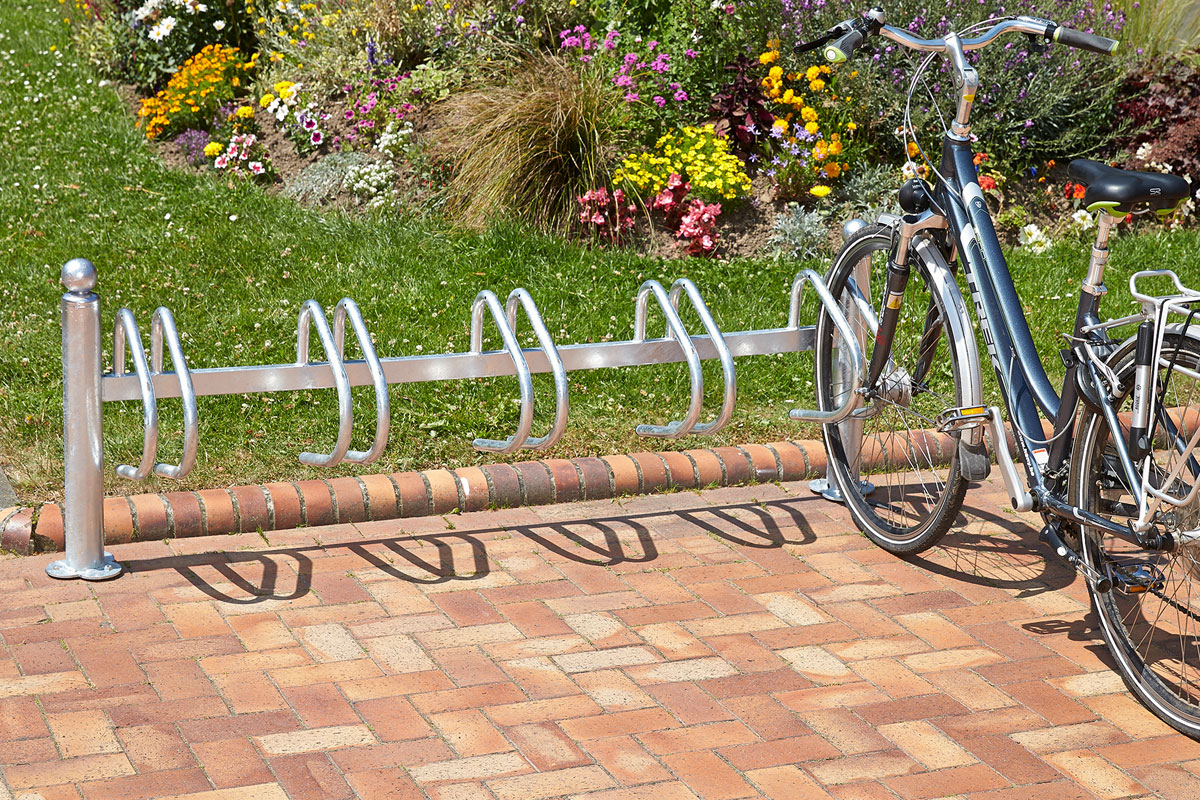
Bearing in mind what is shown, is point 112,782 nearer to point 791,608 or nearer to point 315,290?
point 791,608

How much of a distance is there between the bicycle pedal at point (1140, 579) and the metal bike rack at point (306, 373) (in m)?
1.01

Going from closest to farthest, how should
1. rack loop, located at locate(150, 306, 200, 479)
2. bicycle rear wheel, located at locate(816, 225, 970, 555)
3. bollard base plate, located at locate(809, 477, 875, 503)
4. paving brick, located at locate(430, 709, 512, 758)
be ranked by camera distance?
1. paving brick, located at locate(430, 709, 512, 758)
2. rack loop, located at locate(150, 306, 200, 479)
3. bicycle rear wheel, located at locate(816, 225, 970, 555)
4. bollard base plate, located at locate(809, 477, 875, 503)

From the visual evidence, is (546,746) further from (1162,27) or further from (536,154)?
(1162,27)

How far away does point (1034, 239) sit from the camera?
7551 mm

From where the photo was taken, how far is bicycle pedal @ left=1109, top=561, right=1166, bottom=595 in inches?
134

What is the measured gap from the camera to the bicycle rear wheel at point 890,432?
4.15 metres

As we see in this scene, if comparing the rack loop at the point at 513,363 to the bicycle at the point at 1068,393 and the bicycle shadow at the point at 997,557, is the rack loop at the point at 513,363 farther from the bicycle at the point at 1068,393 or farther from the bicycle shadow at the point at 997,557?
the bicycle shadow at the point at 997,557

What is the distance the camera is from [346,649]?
3.67m

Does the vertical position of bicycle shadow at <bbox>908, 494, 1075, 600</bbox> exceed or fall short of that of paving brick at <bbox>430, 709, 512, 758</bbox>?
it exceeds it

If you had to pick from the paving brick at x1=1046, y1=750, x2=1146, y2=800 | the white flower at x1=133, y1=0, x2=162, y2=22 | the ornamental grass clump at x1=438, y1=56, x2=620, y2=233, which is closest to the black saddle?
the paving brick at x1=1046, y1=750, x2=1146, y2=800

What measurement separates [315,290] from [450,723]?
3.54 metres

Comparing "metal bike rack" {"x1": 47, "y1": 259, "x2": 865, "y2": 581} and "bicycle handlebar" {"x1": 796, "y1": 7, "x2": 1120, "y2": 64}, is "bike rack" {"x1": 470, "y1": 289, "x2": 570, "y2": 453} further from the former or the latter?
"bicycle handlebar" {"x1": 796, "y1": 7, "x2": 1120, "y2": 64}

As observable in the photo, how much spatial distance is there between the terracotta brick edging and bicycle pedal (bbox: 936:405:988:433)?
3.30 ft

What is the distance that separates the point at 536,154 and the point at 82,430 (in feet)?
12.9
